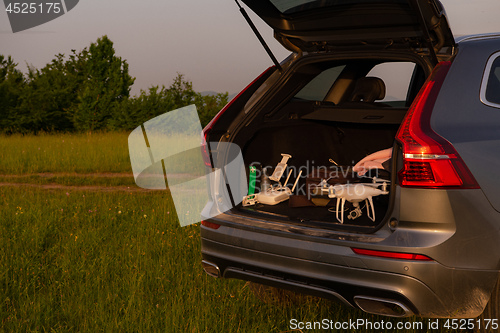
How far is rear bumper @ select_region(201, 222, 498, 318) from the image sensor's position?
2.55m

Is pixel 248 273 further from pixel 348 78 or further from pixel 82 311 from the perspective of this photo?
pixel 348 78

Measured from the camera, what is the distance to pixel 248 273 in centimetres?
306

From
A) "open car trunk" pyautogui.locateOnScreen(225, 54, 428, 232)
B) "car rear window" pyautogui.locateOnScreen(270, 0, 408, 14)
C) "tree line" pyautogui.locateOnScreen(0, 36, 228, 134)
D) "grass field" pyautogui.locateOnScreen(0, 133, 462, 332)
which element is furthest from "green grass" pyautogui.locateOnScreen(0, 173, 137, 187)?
"tree line" pyautogui.locateOnScreen(0, 36, 228, 134)

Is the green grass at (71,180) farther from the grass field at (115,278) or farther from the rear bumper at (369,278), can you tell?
the rear bumper at (369,278)

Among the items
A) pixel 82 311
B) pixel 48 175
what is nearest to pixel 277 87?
pixel 82 311

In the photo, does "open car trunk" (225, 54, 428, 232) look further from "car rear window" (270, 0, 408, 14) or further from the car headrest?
"car rear window" (270, 0, 408, 14)

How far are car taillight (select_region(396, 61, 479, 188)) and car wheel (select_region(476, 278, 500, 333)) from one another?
22.3 inches

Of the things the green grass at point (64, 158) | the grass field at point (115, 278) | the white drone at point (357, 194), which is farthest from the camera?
the green grass at point (64, 158)

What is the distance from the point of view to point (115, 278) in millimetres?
4141

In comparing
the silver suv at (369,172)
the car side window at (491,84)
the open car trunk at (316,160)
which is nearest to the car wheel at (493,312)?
the silver suv at (369,172)

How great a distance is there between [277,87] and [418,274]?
1641mm

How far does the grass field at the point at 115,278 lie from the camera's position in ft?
11.1

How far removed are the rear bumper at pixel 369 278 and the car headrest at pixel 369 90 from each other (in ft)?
4.93

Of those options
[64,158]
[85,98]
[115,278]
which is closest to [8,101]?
[85,98]
